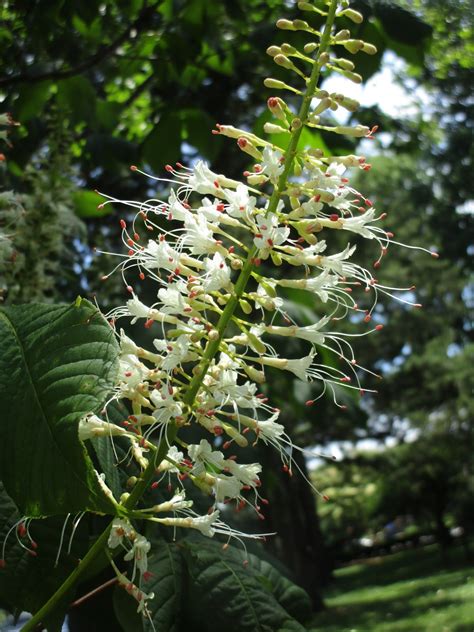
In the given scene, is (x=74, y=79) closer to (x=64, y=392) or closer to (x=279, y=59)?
(x=279, y=59)

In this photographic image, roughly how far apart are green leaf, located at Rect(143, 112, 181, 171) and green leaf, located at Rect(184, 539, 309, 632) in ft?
6.87

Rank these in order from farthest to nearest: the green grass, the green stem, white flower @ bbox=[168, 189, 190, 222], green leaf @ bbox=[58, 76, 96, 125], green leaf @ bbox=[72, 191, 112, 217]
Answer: the green grass, green leaf @ bbox=[72, 191, 112, 217], green leaf @ bbox=[58, 76, 96, 125], white flower @ bbox=[168, 189, 190, 222], the green stem

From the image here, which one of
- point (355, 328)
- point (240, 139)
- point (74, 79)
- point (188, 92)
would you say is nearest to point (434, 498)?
point (355, 328)

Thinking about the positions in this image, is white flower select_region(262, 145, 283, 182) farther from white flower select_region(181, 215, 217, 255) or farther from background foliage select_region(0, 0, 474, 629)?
background foliage select_region(0, 0, 474, 629)

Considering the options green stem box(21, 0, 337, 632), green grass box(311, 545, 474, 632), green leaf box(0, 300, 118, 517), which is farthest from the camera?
green grass box(311, 545, 474, 632)

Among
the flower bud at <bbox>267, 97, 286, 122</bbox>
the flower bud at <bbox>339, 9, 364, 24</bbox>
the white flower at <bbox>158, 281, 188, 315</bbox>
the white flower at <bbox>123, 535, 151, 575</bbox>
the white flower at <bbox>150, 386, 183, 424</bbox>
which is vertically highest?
the flower bud at <bbox>339, 9, 364, 24</bbox>

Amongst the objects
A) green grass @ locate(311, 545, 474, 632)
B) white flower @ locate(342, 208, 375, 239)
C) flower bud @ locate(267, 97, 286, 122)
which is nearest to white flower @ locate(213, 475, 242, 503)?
white flower @ locate(342, 208, 375, 239)

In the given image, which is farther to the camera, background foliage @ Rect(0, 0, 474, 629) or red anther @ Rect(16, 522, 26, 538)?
background foliage @ Rect(0, 0, 474, 629)

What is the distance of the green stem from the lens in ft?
4.42

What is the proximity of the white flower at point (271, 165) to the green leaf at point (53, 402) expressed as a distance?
44cm

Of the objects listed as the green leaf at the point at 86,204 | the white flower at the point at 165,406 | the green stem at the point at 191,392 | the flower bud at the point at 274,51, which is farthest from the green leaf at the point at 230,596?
the green leaf at the point at 86,204

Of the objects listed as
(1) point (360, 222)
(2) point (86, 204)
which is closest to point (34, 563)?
(1) point (360, 222)

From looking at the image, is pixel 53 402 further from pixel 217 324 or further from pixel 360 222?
pixel 360 222

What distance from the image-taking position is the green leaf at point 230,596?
167 cm
